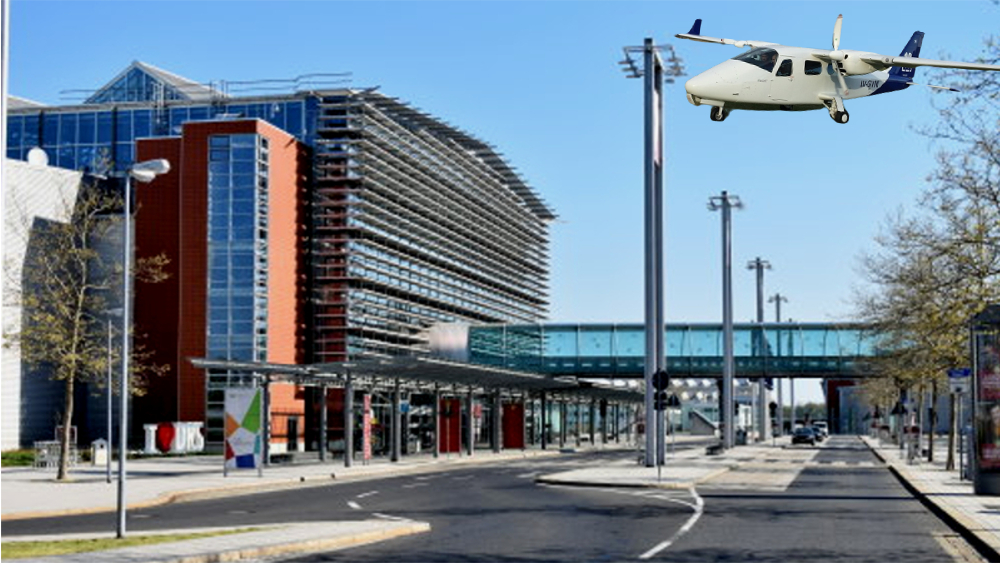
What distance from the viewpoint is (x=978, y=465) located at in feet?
106

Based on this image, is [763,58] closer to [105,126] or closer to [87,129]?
[105,126]

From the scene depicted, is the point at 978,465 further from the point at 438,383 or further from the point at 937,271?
the point at 438,383

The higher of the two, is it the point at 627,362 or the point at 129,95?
the point at 129,95

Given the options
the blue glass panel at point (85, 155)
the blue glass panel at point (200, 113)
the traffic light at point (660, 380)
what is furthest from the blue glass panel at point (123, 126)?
the traffic light at point (660, 380)

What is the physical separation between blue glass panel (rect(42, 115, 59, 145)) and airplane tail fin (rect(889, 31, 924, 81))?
9026 centimetres

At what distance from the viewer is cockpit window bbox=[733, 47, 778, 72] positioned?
34.4 ft

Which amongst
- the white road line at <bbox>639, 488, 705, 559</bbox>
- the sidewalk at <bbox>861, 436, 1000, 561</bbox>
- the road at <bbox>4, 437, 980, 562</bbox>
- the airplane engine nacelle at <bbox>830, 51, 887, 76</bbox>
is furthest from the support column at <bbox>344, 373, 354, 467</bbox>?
the airplane engine nacelle at <bbox>830, 51, 887, 76</bbox>

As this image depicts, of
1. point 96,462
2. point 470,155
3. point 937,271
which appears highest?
point 470,155

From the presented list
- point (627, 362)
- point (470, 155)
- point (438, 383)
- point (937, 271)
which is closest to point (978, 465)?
point (937, 271)

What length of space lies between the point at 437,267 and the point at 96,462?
5106cm

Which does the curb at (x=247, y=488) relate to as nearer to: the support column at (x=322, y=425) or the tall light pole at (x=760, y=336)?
the support column at (x=322, y=425)

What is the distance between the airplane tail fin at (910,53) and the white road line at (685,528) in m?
9.04

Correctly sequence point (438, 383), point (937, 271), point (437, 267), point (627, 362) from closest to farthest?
point (937, 271) < point (438, 383) < point (627, 362) < point (437, 267)

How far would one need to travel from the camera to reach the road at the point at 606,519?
20.0m
